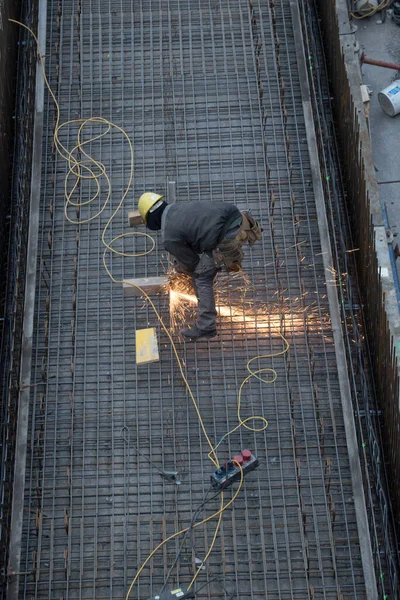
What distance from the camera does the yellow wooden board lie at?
12.4 m

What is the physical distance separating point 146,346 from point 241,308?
1.40 m

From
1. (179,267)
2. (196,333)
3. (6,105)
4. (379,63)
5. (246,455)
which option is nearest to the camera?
(246,455)

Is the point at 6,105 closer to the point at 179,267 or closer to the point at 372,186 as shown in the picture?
the point at 179,267

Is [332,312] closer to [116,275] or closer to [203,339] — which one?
[203,339]

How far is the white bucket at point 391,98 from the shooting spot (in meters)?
16.9

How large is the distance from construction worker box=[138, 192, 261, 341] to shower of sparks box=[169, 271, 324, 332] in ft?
1.55

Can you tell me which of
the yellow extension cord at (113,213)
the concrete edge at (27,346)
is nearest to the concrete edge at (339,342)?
the yellow extension cord at (113,213)

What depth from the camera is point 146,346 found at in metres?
12.5

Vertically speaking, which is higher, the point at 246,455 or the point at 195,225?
the point at 195,225

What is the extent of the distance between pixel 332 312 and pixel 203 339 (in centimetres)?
174

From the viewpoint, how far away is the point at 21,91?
15.2 m

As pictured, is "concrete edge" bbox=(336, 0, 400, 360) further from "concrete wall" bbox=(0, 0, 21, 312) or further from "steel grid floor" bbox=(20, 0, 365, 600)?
"concrete wall" bbox=(0, 0, 21, 312)

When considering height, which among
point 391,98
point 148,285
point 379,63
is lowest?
point 148,285

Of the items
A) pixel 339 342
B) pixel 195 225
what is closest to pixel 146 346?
pixel 195 225
